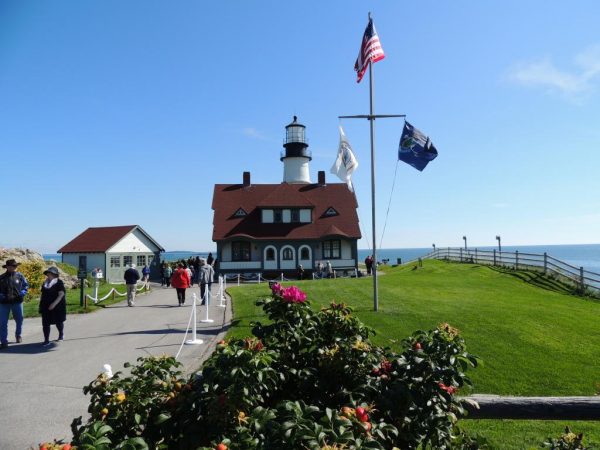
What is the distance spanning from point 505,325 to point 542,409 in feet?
24.9

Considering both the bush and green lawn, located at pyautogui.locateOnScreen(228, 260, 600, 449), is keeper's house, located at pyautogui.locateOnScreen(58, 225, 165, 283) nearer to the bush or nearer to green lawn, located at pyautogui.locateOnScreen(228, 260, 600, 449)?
green lawn, located at pyautogui.locateOnScreen(228, 260, 600, 449)

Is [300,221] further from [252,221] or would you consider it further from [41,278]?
[41,278]

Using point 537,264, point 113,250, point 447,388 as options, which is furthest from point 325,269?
point 447,388

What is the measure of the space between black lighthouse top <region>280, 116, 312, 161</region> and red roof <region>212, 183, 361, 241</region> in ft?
16.8

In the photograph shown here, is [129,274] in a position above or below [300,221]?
below

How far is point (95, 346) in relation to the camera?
1054 centimetres

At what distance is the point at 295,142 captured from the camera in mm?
45469

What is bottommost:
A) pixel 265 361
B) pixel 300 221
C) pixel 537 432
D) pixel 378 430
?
pixel 537 432

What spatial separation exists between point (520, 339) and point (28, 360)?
11.2 meters

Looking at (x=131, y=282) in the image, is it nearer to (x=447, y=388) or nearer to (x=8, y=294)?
(x=8, y=294)

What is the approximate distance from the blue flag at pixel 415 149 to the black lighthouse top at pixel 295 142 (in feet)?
105

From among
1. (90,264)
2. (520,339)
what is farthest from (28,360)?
(90,264)

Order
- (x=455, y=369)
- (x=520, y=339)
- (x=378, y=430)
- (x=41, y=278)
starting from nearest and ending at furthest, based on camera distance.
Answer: (x=378, y=430) → (x=455, y=369) → (x=520, y=339) → (x=41, y=278)

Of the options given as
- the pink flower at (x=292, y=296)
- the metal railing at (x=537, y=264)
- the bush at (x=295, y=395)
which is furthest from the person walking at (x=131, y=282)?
the metal railing at (x=537, y=264)
